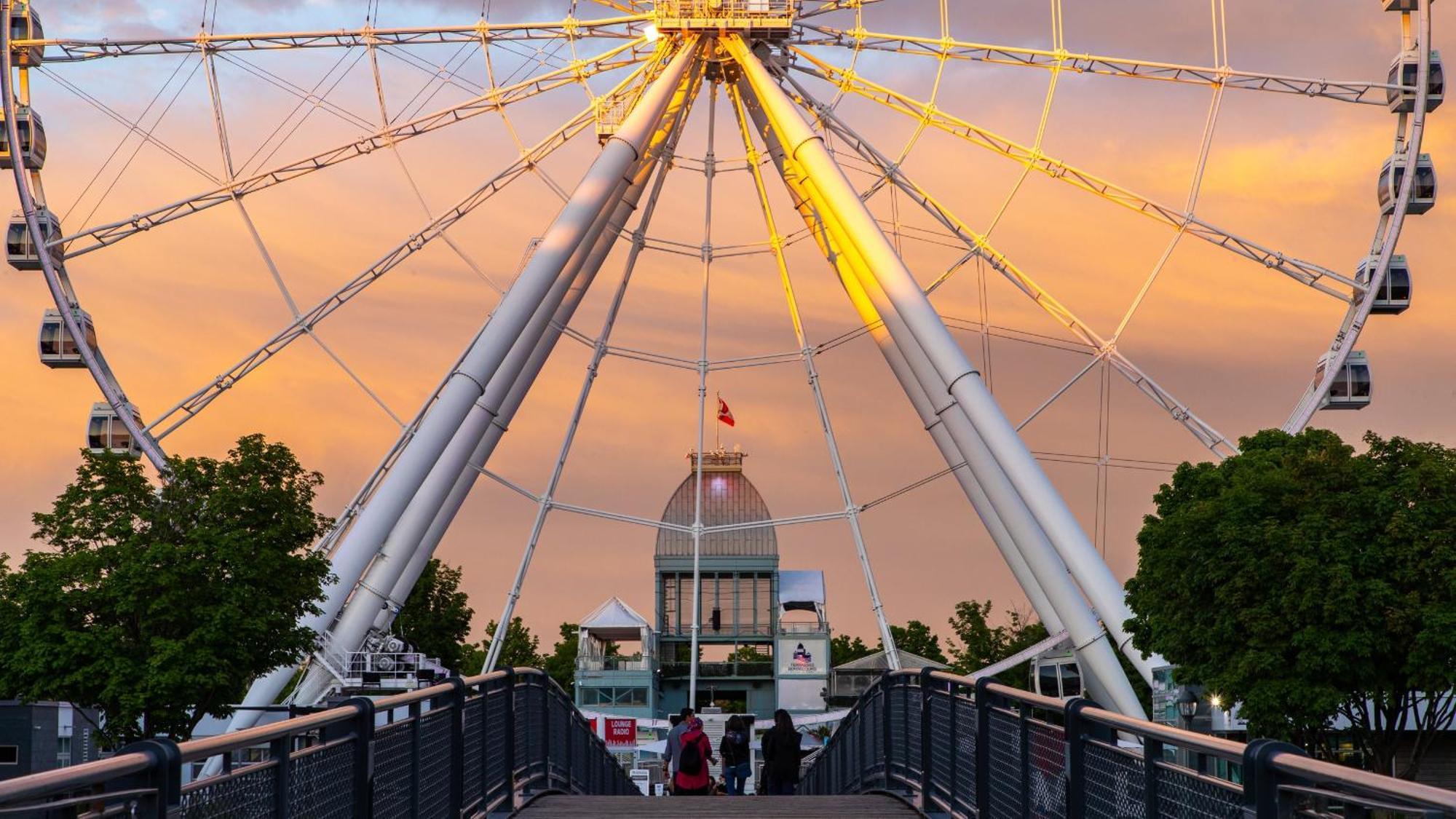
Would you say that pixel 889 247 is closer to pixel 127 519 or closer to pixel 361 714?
pixel 127 519

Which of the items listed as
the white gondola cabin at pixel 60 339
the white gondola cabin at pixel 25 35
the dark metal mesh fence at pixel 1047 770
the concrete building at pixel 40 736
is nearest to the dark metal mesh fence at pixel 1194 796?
the dark metal mesh fence at pixel 1047 770

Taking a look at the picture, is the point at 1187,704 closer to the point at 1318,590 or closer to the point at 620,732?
the point at 1318,590

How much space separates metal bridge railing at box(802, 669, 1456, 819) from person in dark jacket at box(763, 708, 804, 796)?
4.85 m

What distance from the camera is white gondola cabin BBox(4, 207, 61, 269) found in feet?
130

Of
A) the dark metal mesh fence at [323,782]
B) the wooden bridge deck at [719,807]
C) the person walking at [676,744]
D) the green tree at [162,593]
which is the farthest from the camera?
the green tree at [162,593]

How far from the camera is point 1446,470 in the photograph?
134 ft

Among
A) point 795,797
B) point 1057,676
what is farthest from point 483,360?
point 1057,676

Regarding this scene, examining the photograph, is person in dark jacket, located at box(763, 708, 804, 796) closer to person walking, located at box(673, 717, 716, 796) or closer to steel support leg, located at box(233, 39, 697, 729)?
person walking, located at box(673, 717, 716, 796)

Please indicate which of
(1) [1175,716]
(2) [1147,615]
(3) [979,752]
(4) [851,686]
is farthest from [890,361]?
(4) [851,686]

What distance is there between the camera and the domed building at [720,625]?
76562mm

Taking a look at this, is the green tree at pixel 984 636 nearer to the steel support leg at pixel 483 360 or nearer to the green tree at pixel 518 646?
the green tree at pixel 518 646

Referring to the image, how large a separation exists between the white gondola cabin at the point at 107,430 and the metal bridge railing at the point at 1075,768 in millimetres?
24322

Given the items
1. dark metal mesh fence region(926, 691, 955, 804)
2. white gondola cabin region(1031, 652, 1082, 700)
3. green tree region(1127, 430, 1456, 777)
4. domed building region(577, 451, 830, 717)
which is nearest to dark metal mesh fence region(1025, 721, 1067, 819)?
dark metal mesh fence region(926, 691, 955, 804)

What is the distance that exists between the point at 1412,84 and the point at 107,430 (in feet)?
92.8
